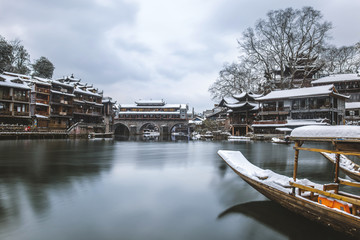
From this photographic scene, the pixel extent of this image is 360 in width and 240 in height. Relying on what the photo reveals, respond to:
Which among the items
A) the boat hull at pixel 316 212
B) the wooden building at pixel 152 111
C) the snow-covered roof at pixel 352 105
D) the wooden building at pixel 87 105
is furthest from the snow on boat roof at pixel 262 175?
the wooden building at pixel 152 111

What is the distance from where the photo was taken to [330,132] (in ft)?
19.3

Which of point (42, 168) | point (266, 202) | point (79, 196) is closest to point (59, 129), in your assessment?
point (42, 168)

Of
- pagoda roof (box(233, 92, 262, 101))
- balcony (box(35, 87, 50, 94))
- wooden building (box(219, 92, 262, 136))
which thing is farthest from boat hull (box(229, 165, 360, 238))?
balcony (box(35, 87, 50, 94))

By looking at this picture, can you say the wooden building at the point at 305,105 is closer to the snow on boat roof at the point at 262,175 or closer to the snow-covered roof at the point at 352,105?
the snow-covered roof at the point at 352,105

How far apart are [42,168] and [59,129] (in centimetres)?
3643

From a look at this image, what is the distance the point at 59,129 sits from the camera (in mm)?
47438

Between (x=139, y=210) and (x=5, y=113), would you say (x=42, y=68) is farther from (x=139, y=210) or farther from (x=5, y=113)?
(x=139, y=210)

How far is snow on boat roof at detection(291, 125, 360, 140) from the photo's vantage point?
539 centimetres

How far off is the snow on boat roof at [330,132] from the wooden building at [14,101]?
43967 mm

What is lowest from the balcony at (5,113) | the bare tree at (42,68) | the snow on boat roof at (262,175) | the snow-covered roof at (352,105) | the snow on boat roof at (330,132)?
the snow on boat roof at (262,175)

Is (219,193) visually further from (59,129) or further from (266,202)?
(59,129)

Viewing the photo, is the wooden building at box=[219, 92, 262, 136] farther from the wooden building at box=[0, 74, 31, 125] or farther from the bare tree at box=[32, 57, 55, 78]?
the bare tree at box=[32, 57, 55, 78]

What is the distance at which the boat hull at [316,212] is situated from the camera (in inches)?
199

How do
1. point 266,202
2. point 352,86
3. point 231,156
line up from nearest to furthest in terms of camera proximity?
point 266,202, point 231,156, point 352,86
